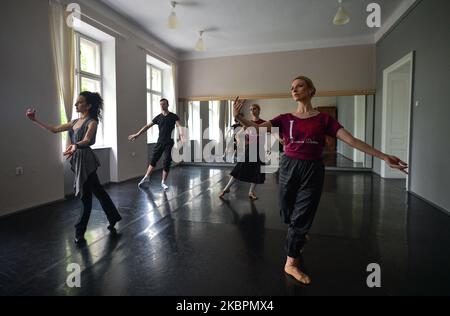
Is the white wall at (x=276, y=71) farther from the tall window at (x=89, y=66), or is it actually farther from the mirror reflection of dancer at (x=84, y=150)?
the mirror reflection of dancer at (x=84, y=150)

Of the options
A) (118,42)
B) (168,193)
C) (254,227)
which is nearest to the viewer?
(254,227)

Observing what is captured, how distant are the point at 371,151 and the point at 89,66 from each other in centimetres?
533

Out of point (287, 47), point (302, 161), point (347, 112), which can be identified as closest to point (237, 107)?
point (302, 161)

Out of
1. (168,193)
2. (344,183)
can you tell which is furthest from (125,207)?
(344,183)

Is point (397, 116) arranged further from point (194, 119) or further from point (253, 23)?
point (194, 119)

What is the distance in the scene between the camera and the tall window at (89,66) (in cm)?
503

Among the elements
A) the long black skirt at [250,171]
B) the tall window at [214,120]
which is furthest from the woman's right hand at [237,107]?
the tall window at [214,120]

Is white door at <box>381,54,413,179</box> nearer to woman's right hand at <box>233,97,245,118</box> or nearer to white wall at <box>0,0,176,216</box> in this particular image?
woman's right hand at <box>233,97,245,118</box>

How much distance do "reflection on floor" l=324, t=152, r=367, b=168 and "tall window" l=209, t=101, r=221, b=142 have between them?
11.2 feet

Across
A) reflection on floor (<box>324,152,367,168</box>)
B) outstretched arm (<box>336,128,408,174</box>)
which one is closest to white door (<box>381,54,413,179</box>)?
reflection on floor (<box>324,152,367,168</box>)

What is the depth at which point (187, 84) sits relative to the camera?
8469mm

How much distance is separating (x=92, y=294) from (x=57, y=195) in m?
2.95

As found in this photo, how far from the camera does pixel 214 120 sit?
8.58m

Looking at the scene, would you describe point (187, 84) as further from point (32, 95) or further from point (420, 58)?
point (420, 58)
